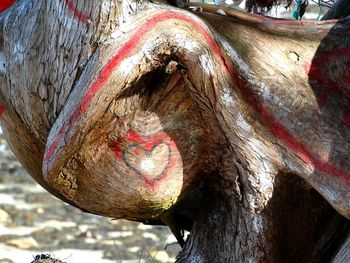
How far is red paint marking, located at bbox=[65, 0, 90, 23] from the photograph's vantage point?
155 cm

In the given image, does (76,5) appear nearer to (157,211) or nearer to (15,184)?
(157,211)

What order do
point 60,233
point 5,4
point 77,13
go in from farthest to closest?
point 60,233, point 5,4, point 77,13

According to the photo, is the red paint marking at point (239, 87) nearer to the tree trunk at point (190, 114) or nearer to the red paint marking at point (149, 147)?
the tree trunk at point (190, 114)

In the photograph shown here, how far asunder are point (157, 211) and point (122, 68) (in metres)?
0.37

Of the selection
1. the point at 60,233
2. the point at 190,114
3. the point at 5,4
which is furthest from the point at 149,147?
the point at 60,233

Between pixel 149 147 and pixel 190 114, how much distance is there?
0.32 ft

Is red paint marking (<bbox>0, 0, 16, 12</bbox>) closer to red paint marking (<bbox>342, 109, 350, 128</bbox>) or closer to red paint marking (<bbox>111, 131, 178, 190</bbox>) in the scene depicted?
red paint marking (<bbox>111, 131, 178, 190</bbox>)

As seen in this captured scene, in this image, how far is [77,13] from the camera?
5.11 feet

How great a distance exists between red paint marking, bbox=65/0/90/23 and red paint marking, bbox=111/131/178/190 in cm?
21

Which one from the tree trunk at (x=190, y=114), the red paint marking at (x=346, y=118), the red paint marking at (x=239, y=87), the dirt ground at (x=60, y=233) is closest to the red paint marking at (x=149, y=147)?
the tree trunk at (x=190, y=114)

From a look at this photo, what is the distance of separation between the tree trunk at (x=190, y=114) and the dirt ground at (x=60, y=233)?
75.4 inches

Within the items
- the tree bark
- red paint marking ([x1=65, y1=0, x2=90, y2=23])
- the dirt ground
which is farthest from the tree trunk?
the dirt ground

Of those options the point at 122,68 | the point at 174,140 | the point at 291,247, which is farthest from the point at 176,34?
the point at 291,247

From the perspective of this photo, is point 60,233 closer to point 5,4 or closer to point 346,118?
point 5,4
